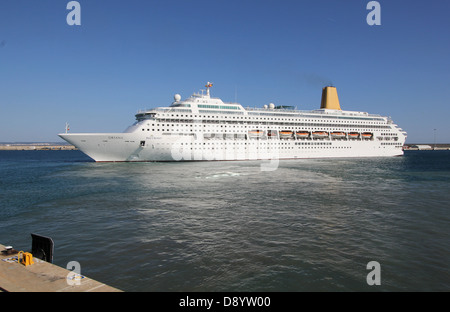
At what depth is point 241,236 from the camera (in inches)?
506

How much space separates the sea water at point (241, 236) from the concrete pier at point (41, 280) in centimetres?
151

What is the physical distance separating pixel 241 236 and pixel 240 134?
159 feet

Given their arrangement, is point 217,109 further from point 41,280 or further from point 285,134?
point 41,280

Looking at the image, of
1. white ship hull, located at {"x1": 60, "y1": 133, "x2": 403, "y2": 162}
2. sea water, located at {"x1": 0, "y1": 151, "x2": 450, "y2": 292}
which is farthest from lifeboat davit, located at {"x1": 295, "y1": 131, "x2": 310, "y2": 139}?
sea water, located at {"x1": 0, "y1": 151, "x2": 450, "y2": 292}

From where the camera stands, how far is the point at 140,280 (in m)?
8.72

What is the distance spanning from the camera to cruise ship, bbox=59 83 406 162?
165ft

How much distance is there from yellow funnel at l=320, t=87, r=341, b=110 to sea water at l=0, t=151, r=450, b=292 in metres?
58.3

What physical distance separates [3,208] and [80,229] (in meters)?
9.17

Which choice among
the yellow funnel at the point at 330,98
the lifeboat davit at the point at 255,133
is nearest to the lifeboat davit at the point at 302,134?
the lifeboat davit at the point at 255,133

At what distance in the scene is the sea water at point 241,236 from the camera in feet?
29.5

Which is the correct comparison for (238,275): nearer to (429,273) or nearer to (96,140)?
(429,273)

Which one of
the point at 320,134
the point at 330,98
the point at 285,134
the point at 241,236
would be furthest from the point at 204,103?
the point at 241,236

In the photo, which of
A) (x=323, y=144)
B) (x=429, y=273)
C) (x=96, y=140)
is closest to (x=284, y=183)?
(x=429, y=273)

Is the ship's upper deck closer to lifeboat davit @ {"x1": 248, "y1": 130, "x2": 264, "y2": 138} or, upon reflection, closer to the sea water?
lifeboat davit @ {"x1": 248, "y1": 130, "x2": 264, "y2": 138}
